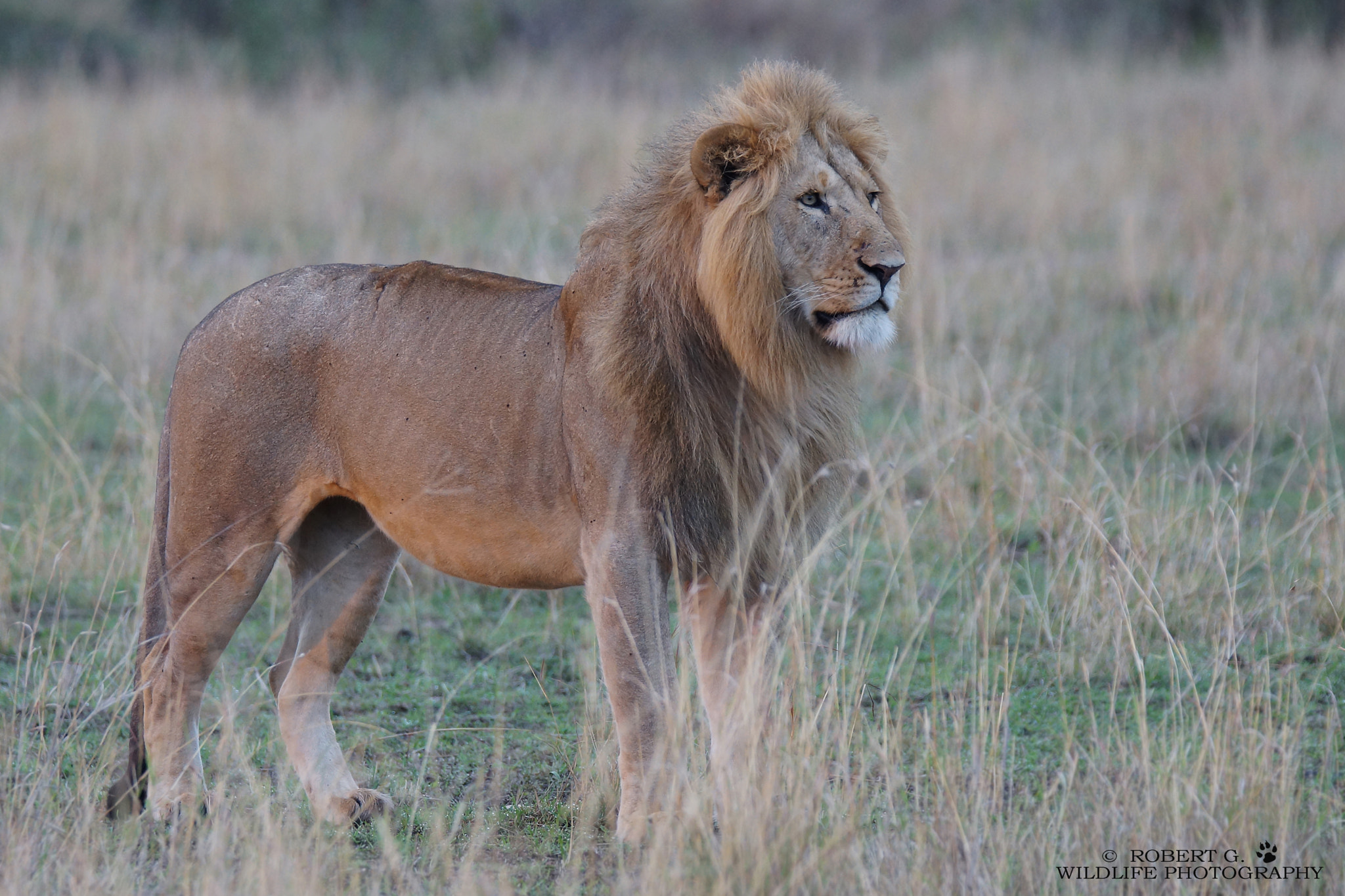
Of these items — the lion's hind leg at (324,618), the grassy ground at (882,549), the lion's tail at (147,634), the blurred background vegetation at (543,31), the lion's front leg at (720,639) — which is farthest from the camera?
the blurred background vegetation at (543,31)

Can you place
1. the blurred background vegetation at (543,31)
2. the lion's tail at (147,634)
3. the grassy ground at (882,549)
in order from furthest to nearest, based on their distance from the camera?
the blurred background vegetation at (543,31) < the lion's tail at (147,634) < the grassy ground at (882,549)

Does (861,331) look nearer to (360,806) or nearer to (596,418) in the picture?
(596,418)

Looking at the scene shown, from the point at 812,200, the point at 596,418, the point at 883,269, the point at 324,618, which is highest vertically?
the point at 812,200

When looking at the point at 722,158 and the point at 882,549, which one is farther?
the point at 882,549

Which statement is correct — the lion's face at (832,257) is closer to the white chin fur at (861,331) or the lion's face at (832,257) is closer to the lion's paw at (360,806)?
the white chin fur at (861,331)

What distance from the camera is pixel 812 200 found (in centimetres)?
314

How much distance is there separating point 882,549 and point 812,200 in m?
2.53

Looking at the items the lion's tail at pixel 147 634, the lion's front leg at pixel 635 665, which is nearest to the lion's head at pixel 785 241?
the lion's front leg at pixel 635 665

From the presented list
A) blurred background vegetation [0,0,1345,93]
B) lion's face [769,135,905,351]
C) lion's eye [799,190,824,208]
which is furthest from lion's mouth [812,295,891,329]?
blurred background vegetation [0,0,1345,93]

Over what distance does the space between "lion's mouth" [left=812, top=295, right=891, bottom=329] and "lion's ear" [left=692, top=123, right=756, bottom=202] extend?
34 cm

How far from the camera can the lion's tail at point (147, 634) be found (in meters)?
3.36

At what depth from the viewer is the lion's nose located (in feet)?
9.98

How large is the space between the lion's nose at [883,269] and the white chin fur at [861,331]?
6 cm

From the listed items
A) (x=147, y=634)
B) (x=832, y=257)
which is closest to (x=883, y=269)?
(x=832, y=257)
